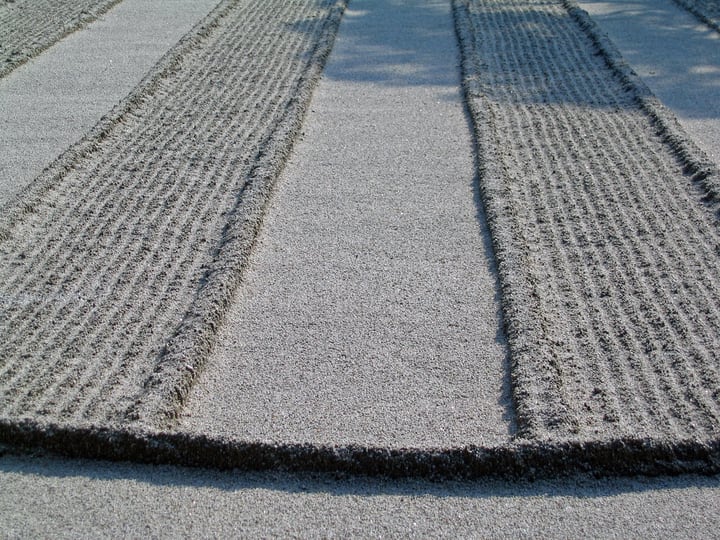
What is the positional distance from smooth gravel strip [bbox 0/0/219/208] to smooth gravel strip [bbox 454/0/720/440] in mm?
3236

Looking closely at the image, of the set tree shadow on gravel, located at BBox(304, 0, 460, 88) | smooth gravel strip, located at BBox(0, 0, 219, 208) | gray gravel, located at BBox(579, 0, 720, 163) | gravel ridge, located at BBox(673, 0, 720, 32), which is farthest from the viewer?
gravel ridge, located at BBox(673, 0, 720, 32)

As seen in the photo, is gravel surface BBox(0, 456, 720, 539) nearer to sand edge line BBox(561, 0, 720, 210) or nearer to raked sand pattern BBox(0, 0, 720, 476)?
raked sand pattern BBox(0, 0, 720, 476)

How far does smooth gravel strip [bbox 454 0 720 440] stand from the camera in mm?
3490

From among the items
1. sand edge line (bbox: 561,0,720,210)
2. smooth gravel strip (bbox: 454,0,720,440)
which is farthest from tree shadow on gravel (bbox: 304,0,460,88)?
sand edge line (bbox: 561,0,720,210)

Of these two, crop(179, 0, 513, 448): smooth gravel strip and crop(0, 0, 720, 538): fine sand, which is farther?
crop(179, 0, 513, 448): smooth gravel strip

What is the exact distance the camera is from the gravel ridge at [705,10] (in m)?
9.27

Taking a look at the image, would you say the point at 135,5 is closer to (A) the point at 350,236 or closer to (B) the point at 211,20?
(B) the point at 211,20

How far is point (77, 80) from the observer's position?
7.48 m

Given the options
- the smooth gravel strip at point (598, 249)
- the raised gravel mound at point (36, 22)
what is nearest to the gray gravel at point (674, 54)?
the smooth gravel strip at point (598, 249)

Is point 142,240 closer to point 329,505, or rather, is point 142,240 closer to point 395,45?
point 329,505

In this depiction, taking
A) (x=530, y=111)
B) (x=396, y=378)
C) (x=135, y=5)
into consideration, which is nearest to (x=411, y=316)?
(x=396, y=378)

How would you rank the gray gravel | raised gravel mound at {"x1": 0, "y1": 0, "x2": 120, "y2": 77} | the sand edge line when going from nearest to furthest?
the sand edge line, the gray gravel, raised gravel mound at {"x1": 0, "y1": 0, "x2": 120, "y2": 77}

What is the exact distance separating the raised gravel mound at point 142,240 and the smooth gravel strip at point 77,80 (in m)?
0.25

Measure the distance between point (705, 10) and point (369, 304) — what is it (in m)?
7.80
